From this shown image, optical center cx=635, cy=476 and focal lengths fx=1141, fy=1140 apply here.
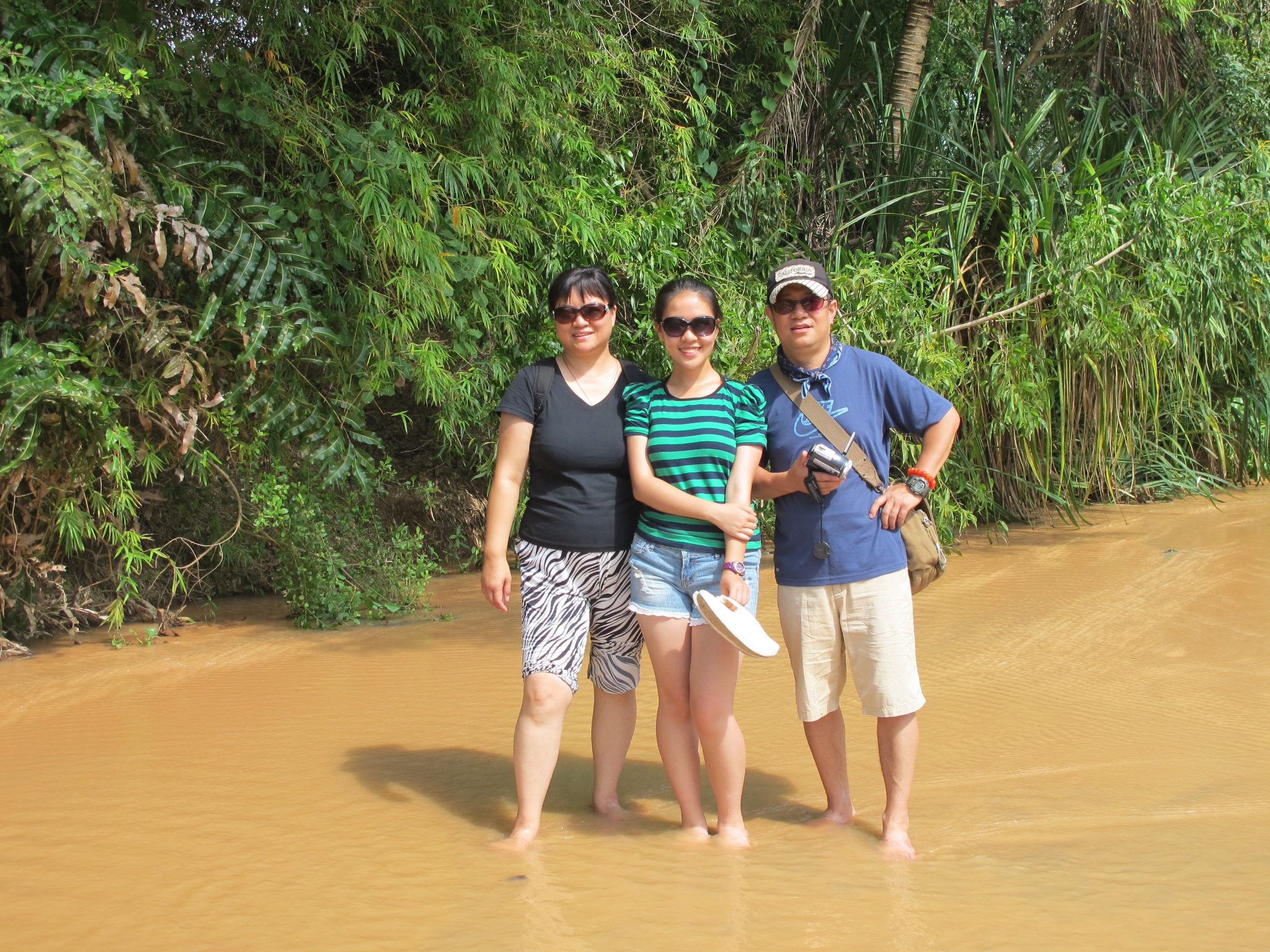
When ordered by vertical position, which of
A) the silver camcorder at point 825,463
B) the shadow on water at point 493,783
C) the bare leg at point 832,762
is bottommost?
the shadow on water at point 493,783

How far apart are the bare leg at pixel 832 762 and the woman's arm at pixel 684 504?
0.67 metres

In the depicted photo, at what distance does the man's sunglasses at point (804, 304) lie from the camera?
10.3ft

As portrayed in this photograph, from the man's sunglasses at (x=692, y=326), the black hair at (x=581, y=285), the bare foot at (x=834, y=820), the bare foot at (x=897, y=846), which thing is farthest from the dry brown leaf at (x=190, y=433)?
the bare foot at (x=897, y=846)

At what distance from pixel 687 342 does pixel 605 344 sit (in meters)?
0.36

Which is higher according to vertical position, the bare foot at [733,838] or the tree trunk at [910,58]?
the tree trunk at [910,58]

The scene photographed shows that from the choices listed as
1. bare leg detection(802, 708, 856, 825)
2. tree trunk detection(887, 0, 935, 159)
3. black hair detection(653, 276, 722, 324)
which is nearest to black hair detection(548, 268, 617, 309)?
black hair detection(653, 276, 722, 324)

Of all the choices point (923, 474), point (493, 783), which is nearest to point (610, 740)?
point (493, 783)

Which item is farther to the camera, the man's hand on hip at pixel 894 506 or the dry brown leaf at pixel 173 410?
the dry brown leaf at pixel 173 410

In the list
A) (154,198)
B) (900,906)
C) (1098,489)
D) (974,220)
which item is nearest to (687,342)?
(900,906)

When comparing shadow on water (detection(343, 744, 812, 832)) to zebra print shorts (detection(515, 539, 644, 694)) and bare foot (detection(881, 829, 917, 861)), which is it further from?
zebra print shorts (detection(515, 539, 644, 694))

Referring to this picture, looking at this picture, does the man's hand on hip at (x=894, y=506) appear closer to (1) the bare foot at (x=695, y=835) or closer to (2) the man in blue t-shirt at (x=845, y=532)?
(2) the man in blue t-shirt at (x=845, y=532)

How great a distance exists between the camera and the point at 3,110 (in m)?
4.20

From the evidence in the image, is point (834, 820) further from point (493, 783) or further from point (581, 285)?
point (581, 285)

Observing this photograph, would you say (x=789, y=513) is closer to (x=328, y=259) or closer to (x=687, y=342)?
(x=687, y=342)
